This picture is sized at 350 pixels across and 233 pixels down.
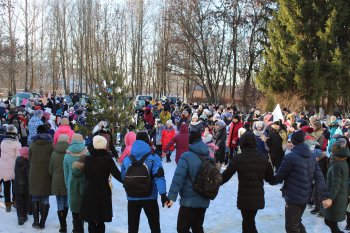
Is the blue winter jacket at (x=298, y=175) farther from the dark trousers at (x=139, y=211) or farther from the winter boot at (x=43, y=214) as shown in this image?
the winter boot at (x=43, y=214)

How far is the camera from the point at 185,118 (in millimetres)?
13992

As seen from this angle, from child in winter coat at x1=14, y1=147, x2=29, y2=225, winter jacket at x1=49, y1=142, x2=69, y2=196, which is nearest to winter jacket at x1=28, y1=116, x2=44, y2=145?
child in winter coat at x1=14, y1=147, x2=29, y2=225

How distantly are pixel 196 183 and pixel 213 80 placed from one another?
110 feet

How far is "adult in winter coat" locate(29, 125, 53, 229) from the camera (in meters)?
6.77

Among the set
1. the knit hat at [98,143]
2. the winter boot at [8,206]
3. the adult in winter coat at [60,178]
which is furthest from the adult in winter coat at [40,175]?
the knit hat at [98,143]

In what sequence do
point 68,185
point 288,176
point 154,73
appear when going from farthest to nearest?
point 154,73 < point 68,185 < point 288,176

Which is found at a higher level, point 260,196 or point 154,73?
point 154,73

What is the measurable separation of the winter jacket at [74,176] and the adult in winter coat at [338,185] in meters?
3.72

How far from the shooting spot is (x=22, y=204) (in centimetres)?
728

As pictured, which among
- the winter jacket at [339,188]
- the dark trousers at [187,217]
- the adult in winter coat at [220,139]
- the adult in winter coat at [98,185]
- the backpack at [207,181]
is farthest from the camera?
the adult in winter coat at [220,139]

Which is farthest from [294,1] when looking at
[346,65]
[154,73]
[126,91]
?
[154,73]

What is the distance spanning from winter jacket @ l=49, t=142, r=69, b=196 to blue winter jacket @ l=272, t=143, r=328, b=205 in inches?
130

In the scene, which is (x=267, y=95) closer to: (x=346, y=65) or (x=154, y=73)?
(x=346, y=65)

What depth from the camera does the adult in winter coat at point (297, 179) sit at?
5.51 m
